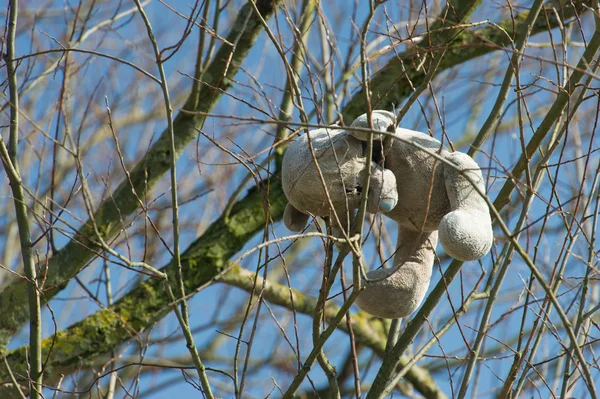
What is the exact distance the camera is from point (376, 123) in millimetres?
1793

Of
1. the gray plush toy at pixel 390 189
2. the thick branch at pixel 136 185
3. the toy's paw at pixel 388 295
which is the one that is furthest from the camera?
the thick branch at pixel 136 185

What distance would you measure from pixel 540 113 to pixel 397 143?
5736 millimetres

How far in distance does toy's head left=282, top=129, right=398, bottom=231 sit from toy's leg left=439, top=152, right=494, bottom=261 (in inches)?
5.6

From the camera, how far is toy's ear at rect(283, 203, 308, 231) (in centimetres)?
200

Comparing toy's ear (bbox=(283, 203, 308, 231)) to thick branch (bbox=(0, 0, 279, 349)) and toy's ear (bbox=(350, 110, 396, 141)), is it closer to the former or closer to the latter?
toy's ear (bbox=(350, 110, 396, 141))

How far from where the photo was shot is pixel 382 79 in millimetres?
3176

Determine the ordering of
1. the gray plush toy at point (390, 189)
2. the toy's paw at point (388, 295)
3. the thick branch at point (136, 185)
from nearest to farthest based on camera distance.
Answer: the gray plush toy at point (390, 189) < the toy's paw at point (388, 295) < the thick branch at point (136, 185)

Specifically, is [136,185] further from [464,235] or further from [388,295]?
[464,235]

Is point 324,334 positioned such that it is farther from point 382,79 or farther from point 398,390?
point 398,390

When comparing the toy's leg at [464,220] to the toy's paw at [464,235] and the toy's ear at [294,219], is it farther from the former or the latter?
the toy's ear at [294,219]

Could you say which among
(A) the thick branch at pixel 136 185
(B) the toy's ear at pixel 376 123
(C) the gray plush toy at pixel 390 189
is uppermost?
(A) the thick branch at pixel 136 185

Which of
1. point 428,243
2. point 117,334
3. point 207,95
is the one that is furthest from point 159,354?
point 428,243

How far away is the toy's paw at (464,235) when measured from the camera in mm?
1636

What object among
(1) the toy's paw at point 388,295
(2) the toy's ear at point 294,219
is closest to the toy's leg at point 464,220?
(1) the toy's paw at point 388,295
